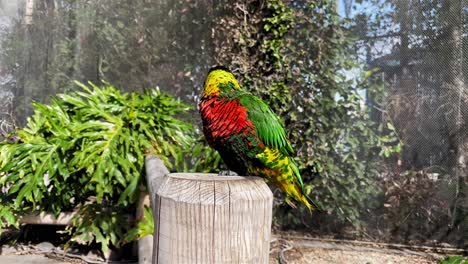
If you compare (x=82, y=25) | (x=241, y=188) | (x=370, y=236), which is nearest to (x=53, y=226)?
Result: (x=82, y=25)

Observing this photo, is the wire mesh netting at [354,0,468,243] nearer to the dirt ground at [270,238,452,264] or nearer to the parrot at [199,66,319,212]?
the dirt ground at [270,238,452,264]

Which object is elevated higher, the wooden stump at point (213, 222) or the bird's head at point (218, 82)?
the bird's head at point (218, 82)

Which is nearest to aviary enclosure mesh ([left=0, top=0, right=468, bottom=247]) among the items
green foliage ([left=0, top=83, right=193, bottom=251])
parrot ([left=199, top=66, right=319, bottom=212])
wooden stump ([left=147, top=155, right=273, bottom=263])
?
green foliage ([left=0, top=83, right=193, bottom=251])

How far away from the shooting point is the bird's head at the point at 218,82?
1651 mm

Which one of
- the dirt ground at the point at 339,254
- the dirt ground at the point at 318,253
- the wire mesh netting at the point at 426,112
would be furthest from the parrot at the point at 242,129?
the wire mesh netting at the point at 426,112

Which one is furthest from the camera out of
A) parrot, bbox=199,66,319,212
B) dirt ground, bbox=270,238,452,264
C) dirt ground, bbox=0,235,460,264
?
dirt ground, bbox=270,238,452,264

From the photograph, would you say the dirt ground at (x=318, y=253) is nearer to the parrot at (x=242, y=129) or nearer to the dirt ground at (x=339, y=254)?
the dirt ground at (x=339, y=254)

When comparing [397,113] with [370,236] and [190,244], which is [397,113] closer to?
[370,236]

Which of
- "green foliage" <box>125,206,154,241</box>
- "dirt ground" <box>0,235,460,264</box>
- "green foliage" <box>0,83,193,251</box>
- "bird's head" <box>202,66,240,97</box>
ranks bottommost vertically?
"dirt ground" <box>0,235,460,264</box>

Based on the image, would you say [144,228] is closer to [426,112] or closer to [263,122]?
[263,122]

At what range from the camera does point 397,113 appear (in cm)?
373

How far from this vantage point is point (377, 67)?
3826 millimetres

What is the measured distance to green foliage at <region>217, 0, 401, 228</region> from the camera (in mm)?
3824

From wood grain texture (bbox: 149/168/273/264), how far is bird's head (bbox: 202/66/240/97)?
3.06 ft
